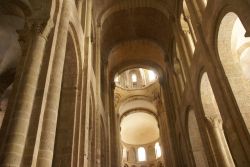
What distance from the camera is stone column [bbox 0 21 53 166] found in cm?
381

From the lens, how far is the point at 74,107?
7555 mm

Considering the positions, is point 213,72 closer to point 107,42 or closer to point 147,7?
point 147,7

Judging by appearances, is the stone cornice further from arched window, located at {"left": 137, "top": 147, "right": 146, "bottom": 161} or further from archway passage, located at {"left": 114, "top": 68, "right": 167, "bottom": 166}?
arched window, located at {"left": 137, "top": 147, "right": 146, "bottom": 161}

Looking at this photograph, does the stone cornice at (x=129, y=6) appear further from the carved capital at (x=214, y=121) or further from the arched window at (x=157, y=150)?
the arched window at (x=157, y=150)

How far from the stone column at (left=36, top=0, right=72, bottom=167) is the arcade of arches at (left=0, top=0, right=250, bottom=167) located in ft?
0.06

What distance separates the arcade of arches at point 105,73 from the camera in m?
4.61

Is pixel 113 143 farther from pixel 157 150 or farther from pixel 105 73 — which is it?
pixel 157 150

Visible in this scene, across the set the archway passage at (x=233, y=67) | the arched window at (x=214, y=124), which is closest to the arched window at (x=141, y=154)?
the arched window at (x=214, y=124)

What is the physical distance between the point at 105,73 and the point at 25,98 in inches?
447

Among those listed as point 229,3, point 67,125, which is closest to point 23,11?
point 67,125

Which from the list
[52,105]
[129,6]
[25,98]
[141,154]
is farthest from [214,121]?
[141,154]

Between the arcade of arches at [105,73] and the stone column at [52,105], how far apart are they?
0.02 meters

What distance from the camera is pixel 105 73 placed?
51.7 feet

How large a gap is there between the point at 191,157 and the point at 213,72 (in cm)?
551
